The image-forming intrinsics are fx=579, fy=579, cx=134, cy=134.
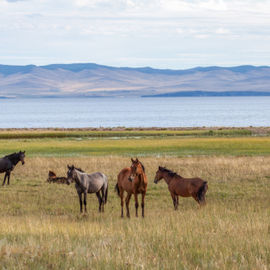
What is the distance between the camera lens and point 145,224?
13562 millimetres

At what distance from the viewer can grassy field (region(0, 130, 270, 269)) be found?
8.30m

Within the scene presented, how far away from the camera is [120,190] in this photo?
18.6 m

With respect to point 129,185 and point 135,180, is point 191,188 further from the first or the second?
point 135,180

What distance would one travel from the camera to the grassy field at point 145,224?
327 inches

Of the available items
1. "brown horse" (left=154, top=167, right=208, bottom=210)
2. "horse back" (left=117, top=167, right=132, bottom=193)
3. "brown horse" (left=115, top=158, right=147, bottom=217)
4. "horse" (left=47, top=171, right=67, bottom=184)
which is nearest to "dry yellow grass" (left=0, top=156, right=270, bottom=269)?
"brown horse" (left=154, top=167, right=208, bottom=210)

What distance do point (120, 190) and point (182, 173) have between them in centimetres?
1124

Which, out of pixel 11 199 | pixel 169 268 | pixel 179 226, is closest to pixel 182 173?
pixel 11 199

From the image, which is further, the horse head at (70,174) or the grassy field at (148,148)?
the grassy field at (148,148)

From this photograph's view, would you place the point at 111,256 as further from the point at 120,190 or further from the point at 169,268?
the point at 120,190

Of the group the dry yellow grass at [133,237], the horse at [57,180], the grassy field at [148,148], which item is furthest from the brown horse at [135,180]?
the grassy field at [148,148]

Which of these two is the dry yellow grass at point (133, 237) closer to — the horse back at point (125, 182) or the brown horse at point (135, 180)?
the horse back at point (125, 182)

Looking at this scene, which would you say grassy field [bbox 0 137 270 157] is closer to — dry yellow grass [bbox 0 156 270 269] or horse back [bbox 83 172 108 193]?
dry yellow grass [bbox 0 156 270 269]


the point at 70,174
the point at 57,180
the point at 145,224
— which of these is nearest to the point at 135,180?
the point at 70,174

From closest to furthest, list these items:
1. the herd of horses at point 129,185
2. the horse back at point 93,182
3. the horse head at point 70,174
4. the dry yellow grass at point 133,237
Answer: the dry yellow grass at point 133,237 < the herd of horses at point 129,185 < the horse head at point 70,174 < the horse back at point 93,182
